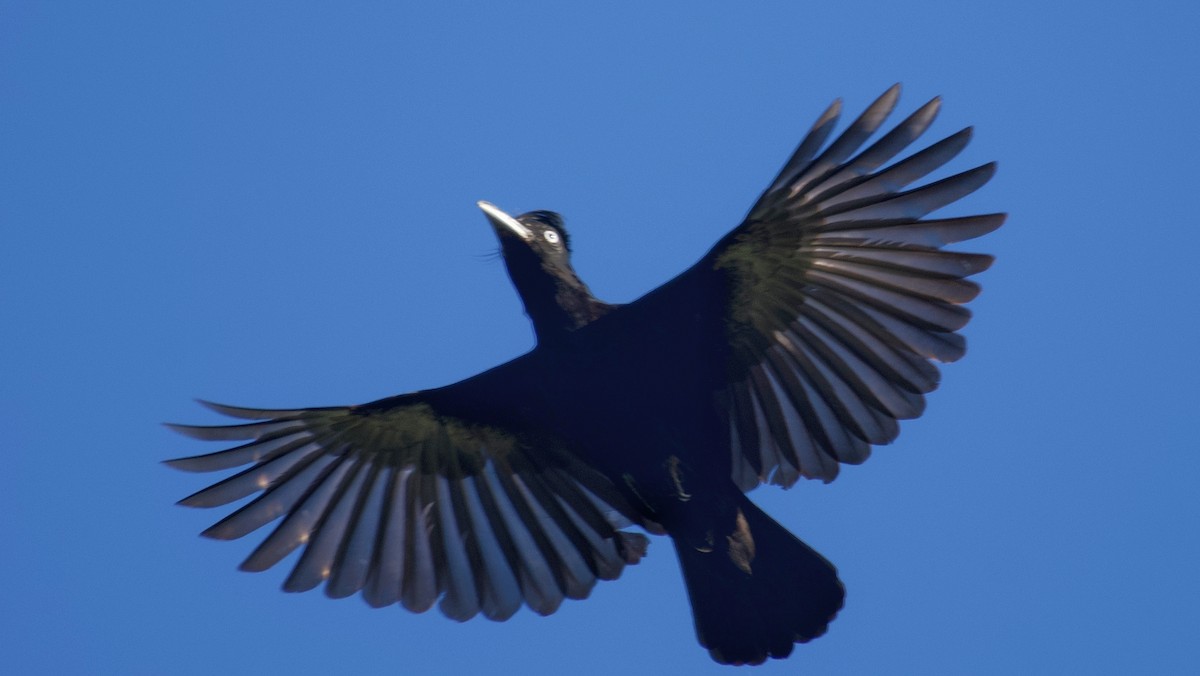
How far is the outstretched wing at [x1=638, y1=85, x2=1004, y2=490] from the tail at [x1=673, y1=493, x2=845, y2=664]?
1.05 feet

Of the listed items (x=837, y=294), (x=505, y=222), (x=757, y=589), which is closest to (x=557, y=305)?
(x=505, y=222)

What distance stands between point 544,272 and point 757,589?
178 centimetres

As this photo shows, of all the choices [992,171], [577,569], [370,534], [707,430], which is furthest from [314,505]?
[992,171]

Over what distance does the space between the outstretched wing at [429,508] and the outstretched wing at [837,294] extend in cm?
90

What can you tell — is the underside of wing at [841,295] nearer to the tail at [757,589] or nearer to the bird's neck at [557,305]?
the tail at [757,589]

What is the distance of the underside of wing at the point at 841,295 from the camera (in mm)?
6051

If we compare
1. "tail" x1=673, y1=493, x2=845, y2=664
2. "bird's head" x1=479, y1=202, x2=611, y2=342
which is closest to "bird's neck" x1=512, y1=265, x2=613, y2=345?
"bird's head" x1=479, y1=202, x2=611, y2=342

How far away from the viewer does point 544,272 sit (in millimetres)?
6727

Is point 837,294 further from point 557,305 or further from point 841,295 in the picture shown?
point 557,305

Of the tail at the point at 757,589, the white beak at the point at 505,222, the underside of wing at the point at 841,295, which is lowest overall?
the tail at the point at 757,589

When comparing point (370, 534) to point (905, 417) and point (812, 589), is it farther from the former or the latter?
point (905, 417)

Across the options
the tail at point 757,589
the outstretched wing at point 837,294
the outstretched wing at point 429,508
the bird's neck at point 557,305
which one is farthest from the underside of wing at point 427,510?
the outstretched wing at point 837,294

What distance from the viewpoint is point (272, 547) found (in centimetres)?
670

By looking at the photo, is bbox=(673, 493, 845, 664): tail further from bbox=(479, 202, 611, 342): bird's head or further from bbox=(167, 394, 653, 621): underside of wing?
A: bbox=(479, 202, 611, 342): bird's head
